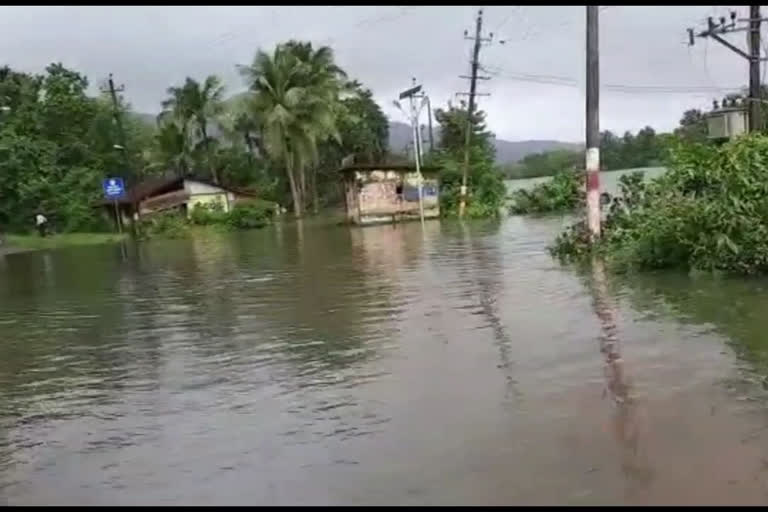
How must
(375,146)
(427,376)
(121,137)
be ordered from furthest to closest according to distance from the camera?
(375,146)
(121,137)
(427,376)

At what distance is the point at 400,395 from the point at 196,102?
53160 mm

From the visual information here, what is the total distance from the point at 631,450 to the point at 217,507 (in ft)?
7.93

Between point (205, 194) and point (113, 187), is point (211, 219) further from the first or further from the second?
point (113, 187)

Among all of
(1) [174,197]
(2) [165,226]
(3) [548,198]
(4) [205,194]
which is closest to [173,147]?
(4) [205,194]

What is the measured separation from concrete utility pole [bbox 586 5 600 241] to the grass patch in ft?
95.4

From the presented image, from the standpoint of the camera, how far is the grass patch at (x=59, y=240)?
137 feet

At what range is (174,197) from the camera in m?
53.8

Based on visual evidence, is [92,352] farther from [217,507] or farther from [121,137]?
[121,137]

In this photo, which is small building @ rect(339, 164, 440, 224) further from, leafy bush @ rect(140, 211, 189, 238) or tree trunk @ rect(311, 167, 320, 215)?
tree trunk @ rect(311, 167, 320, 215)

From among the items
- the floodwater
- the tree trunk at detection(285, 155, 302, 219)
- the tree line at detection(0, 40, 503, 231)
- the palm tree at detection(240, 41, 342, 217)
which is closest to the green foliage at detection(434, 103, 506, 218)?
the tree line at detection(0, 40, 503, 231)

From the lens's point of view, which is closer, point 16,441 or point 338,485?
point 338,485

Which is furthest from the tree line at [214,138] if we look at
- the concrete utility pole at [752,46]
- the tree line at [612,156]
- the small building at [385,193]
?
the concrete utility pole at [752,46]

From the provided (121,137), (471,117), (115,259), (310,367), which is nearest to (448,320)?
(310,367)

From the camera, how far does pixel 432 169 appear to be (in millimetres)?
44031
